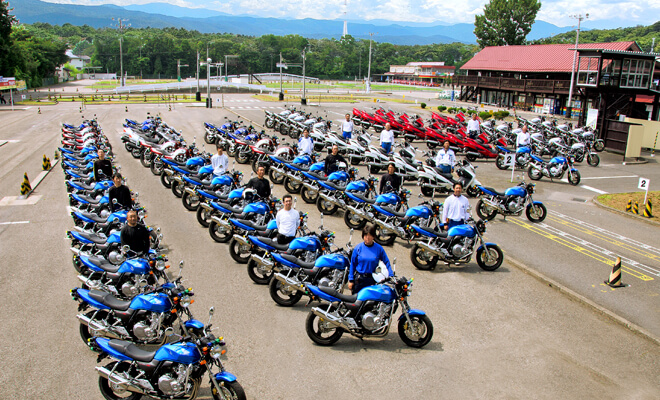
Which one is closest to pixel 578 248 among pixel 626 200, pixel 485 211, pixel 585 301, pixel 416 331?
pixel 485 211

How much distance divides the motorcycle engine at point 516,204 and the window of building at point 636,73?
20.6 m

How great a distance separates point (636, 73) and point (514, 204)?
71.5 ft

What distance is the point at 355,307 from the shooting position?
7738 mm

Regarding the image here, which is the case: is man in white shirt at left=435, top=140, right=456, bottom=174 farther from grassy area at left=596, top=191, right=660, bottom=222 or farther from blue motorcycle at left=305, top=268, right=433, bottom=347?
blue motorcycle at left=305, top=268, right=433, bottom=347

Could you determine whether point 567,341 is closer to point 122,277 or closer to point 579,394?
point 579,394

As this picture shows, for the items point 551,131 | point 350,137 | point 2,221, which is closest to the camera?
point 2,221

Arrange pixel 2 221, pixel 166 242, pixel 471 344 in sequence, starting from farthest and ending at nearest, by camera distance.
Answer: pixel 2 221, pixel 166 242, pixel 471 344

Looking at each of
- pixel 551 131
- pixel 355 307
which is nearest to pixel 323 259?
pixel 355 307

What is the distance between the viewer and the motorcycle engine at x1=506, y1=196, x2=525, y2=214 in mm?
15281

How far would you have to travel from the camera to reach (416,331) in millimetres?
7887

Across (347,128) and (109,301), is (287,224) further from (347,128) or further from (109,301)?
(347,128)

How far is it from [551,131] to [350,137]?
12.0m

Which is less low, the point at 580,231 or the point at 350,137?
the point at 350,137

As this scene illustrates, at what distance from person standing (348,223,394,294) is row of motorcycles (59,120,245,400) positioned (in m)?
2.27
